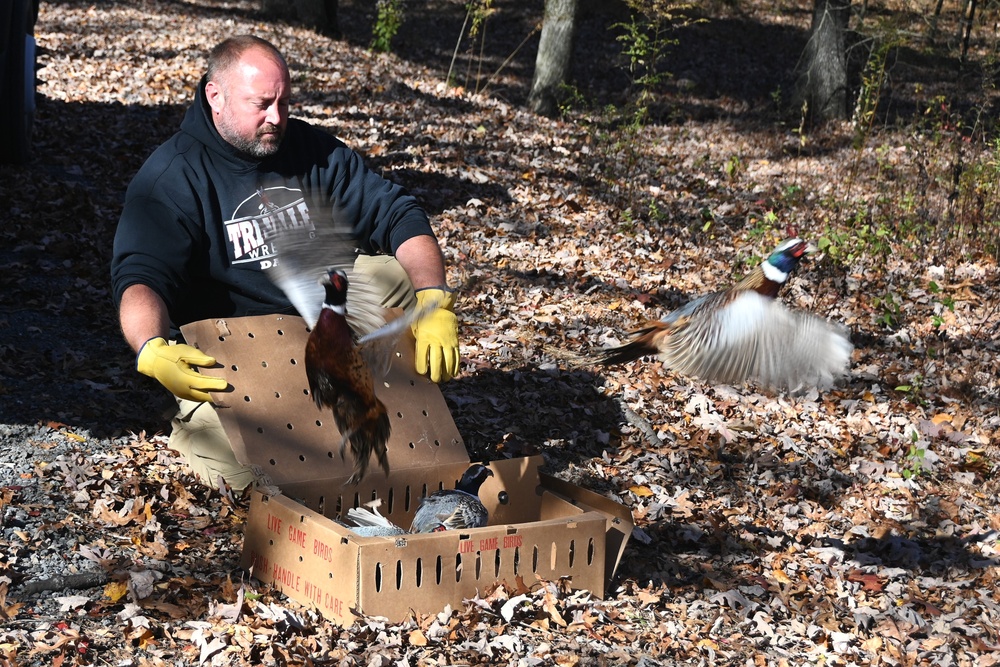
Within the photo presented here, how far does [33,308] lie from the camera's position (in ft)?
20.9

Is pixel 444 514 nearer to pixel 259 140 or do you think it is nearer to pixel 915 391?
pixel 259 140

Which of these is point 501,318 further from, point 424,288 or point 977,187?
point 977,187

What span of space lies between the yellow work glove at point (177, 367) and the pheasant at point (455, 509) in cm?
99

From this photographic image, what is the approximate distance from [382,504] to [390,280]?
112cm

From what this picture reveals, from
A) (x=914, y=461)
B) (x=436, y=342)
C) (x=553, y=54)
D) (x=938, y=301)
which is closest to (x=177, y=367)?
(x=436, y=342)

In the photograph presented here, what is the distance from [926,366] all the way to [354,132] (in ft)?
22.9

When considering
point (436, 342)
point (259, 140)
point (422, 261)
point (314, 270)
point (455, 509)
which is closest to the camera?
point (455, 509)

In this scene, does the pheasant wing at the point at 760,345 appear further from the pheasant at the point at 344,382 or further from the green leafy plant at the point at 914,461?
the green leafy plant at the point at 914,461

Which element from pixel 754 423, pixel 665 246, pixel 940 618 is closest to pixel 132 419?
pixel 754 423

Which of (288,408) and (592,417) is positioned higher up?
(288,408)

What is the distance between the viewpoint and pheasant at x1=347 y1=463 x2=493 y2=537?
389cm

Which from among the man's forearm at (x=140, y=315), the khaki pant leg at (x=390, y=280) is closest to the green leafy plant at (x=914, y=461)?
the khaki pant leg at (x=390, y=280)

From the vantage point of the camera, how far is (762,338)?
12.1 feet

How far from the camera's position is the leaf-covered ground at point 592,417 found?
3711 mm
